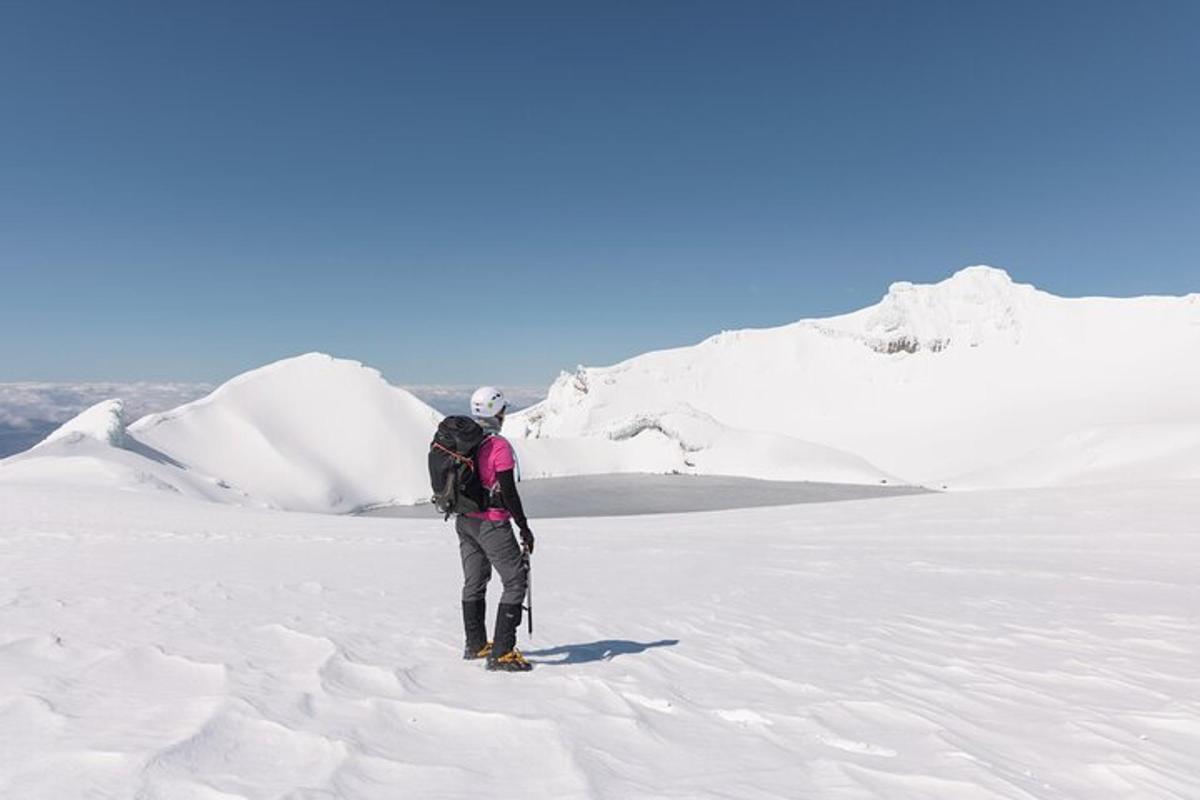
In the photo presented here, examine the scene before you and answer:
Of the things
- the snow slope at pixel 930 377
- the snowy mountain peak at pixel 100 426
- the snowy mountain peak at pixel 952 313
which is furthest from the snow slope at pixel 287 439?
the snowy mountain peak at pixel 952 313

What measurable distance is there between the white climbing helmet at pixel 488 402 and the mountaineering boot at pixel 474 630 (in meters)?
1.72

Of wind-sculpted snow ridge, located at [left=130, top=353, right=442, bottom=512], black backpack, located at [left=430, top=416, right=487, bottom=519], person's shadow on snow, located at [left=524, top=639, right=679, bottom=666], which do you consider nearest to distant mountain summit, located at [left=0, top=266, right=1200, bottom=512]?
wind-sculpted snow ridge, located at [left=130, top=353, right=442, bottom=512]

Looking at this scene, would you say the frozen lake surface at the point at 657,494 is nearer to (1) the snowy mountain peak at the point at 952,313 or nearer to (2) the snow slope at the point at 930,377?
(2) the snow slope at the point at 930,377

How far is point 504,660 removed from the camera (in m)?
5.68

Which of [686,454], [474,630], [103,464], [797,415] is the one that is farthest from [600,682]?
[797,415]

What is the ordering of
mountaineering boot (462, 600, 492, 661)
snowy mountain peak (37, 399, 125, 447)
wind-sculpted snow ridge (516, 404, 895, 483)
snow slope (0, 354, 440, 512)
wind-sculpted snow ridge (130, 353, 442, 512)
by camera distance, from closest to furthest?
1. mountaineering boot (462, 600, 492, 661)
2. snowy mountain peak (37, 399, 125, 447)
3. snow slope (0, 354, 440, 512)
4. wind-sculpted snow ridge (130, 353, 442, 512)
5. wind-sculpted snow ridge (516, 404, 895, 483)

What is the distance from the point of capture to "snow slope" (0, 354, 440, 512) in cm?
4831

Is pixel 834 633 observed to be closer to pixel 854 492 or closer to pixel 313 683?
pixel 313 683

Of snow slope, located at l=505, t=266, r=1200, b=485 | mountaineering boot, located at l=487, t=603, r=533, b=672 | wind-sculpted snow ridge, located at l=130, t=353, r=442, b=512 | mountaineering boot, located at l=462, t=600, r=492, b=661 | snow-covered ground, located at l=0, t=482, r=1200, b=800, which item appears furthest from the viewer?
snow slope, located at l=505, t=266, r=1200, b=485

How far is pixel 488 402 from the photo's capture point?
5.90 m

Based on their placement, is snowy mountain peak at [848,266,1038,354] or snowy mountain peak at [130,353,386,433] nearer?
snowy mountain peak at [130,353,386,433]

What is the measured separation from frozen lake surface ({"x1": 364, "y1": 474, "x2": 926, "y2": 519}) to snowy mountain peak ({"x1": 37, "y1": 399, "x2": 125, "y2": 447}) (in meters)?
21.5

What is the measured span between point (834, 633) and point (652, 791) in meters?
5.25

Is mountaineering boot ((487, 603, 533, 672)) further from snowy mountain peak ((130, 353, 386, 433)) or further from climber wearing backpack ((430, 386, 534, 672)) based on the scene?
snowy mountain peak ((130, 353, 386, 433))
